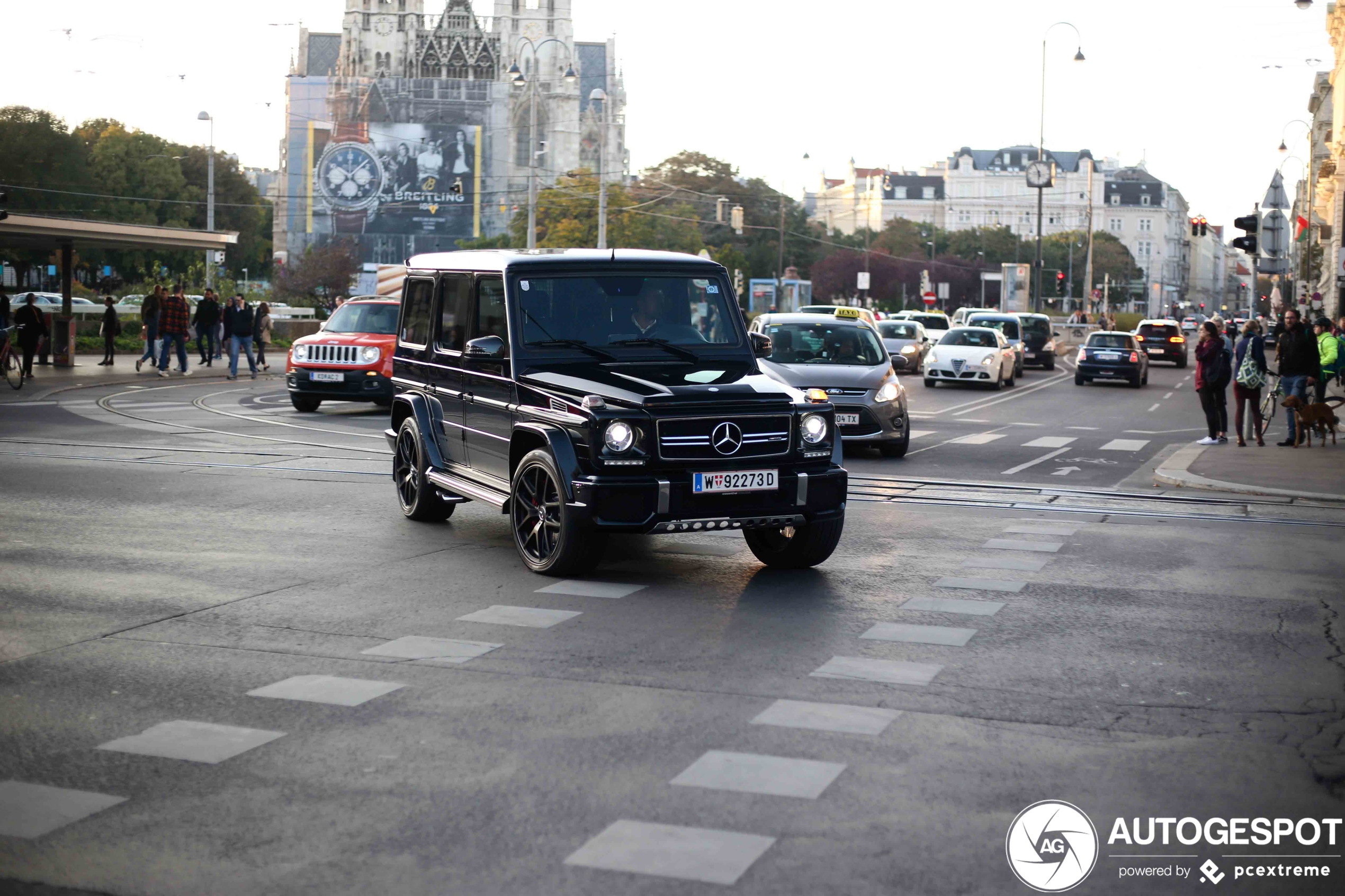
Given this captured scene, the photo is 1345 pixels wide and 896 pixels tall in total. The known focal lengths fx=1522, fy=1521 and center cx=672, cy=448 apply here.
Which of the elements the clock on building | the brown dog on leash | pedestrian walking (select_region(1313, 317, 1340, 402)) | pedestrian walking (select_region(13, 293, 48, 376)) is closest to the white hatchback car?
pedestrian walking (select_region(1313, 317, 1340, 402))

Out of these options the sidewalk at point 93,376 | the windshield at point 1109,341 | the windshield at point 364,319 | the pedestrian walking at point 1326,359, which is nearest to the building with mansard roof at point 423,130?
the sidewalk at point 93,376

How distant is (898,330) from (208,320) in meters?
19.4

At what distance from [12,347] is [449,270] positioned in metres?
19.4

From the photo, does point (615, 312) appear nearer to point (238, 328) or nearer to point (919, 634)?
point (919, 634)

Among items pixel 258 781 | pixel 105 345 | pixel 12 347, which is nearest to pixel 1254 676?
pixel 258 781

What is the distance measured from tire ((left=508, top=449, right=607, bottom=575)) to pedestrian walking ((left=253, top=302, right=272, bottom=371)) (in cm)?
2677

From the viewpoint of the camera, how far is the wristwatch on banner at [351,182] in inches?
4380

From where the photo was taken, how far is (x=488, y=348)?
31.7 ft

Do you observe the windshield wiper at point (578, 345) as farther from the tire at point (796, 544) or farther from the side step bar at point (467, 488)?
the tire at point (796, 544)

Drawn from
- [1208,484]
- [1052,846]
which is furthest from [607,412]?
[1208,484]

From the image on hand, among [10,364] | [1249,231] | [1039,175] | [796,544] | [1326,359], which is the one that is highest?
[1039,175]

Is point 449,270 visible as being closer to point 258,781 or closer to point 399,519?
point 399,519

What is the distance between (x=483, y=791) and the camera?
4.87 metres

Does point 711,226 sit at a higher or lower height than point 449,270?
higher
